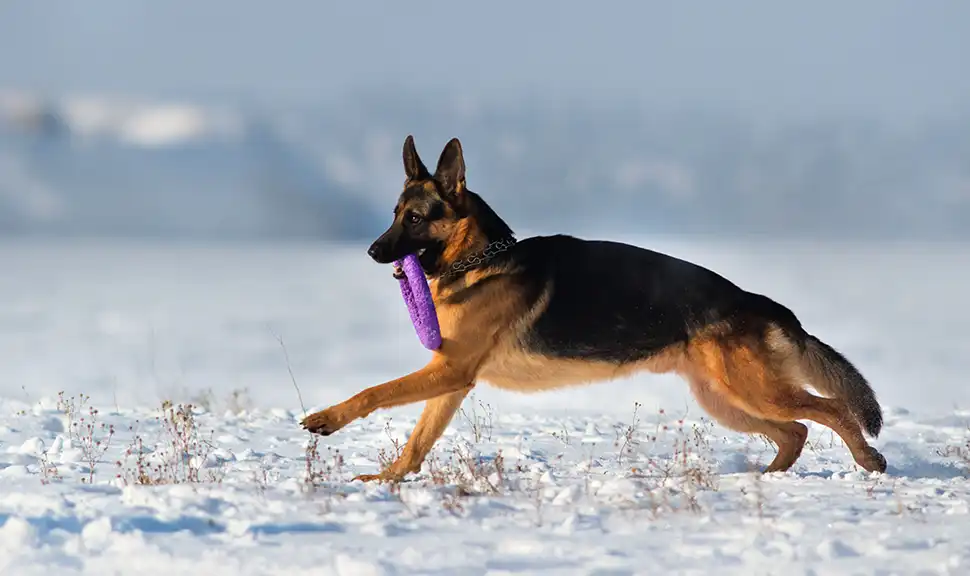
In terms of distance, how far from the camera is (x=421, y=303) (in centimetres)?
721

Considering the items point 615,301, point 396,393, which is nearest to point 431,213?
point 396,393

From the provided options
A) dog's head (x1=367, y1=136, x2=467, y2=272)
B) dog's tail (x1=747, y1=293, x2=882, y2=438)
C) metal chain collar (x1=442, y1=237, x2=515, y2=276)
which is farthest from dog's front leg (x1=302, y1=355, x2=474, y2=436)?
dog's tail (x1=747, y1=293, x2=882, y2=438)

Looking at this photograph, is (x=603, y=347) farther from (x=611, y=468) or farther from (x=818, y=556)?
(x=818, y=556)

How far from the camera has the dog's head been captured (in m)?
7.20

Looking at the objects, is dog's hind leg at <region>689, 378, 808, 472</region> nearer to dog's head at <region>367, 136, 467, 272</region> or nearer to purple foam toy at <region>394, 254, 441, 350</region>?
purple foam toy at <region>394, 254, 441, 350</region>

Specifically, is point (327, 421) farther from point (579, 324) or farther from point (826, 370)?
point (826, 370)

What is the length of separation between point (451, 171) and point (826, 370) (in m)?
3.36

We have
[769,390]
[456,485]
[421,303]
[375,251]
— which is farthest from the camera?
[769,390]

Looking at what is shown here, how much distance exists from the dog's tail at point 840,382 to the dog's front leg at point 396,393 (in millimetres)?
2754

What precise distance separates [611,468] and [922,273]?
147 ft

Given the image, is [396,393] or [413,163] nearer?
[396,393]

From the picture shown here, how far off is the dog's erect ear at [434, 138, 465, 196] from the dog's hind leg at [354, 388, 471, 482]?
1.53 m

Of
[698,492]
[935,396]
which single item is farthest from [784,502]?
[935,396]

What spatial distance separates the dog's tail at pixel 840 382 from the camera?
25.4 feet
